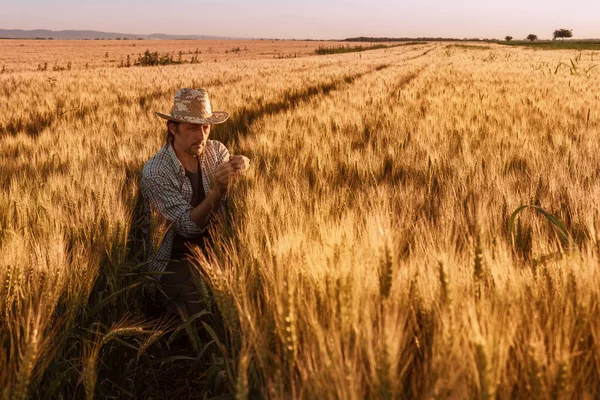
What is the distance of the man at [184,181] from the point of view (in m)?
2.32

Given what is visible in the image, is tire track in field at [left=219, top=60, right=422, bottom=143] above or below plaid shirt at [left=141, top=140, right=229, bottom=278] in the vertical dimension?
above

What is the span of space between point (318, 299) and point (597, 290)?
22.1 inches

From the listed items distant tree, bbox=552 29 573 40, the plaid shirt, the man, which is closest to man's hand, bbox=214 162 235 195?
the man

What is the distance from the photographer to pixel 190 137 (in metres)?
2.65

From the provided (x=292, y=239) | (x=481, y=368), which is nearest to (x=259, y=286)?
(x=292, y=239)

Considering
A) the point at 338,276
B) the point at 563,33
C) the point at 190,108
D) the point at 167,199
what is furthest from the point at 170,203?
the point at 563,33

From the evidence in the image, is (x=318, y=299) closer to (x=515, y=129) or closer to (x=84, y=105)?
(x=515, y=129)

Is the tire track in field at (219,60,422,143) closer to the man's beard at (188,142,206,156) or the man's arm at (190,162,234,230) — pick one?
the man's beard at (188,142,206,156)

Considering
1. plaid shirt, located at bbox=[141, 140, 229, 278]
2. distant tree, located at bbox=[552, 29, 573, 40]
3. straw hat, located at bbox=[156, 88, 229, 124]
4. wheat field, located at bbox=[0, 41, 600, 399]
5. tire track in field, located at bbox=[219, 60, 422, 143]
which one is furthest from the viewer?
distant tree, located at bbox=[552, 29, 573, 40]

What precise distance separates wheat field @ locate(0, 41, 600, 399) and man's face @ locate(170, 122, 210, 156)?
42 centimetres

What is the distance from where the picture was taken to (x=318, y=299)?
3.24 ft

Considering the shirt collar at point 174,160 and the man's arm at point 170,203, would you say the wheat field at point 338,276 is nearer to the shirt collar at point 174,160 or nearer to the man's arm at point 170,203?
the man's arm at point 170,203

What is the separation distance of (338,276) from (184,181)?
6.30ft

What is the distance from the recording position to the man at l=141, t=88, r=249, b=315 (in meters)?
2.32
